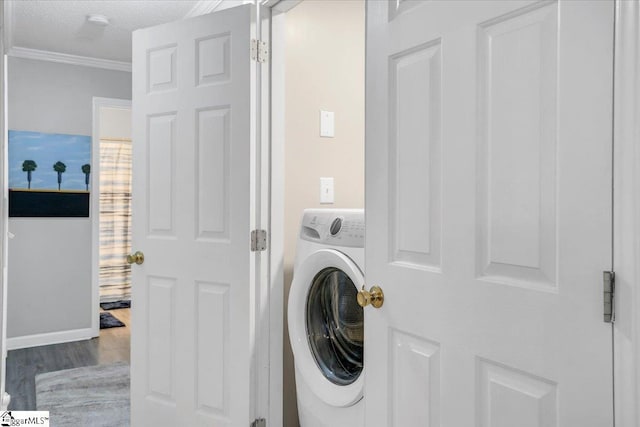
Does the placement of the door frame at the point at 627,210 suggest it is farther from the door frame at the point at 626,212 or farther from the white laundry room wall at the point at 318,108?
the white laundry room wall at the point at 318,108

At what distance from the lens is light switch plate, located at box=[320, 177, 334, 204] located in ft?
7.94

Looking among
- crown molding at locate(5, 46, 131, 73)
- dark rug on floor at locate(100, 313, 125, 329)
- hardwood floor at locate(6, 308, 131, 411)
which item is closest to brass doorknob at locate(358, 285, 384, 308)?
hardwood floor at locate(6, 308, 131, 411)

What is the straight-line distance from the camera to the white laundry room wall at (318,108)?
232cm

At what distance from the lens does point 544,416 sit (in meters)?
0.98

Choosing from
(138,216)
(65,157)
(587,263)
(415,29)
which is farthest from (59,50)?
(587,263)

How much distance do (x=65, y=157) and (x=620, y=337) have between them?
14.5 feet

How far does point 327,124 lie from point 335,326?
96 centimetres

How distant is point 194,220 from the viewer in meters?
2.24

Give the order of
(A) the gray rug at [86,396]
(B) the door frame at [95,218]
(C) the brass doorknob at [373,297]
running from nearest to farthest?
1. (C) the brass doorknob at [373,297]
2. (A) the gray rug at [86,396]
3. (B) the door frame at [95,218]

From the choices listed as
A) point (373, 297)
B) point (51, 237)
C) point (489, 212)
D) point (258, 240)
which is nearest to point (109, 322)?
point (51, 237)

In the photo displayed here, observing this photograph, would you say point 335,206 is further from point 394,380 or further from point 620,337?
point 620,337

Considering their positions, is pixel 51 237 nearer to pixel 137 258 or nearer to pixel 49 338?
pixel 49 338

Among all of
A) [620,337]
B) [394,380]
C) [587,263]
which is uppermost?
[587,263]

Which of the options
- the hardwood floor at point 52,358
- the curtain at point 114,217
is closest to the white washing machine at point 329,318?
the hardwood floor at point 52,358
